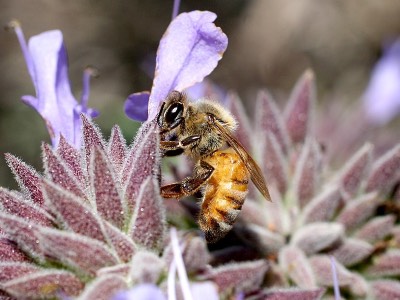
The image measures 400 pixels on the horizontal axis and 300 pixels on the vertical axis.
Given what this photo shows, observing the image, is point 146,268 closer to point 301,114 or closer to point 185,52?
point 185,52

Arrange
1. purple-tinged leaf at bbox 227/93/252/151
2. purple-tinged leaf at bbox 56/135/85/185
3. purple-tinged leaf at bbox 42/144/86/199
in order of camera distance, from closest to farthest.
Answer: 1. purple-tinged leaf at bbox 42/144/86/199
2. purple-tinged leaf at bbox 56/135/85/185
3. purple-tinged leaf at bbox 227/93/252/151

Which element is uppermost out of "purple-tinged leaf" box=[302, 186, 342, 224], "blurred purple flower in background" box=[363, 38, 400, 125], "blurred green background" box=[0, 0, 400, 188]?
"blurred green background" box=[0, 0, 400, 188]

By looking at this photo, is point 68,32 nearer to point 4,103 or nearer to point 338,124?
point 4,103

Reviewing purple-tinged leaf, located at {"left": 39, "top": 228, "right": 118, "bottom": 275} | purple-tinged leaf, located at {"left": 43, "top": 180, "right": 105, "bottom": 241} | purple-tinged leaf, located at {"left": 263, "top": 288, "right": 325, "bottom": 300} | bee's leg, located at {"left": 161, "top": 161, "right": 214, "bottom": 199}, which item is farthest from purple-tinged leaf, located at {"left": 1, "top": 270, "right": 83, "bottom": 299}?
purple-tinged leaf, located at {"left": 263, "top": 288, "right": 325, "bottom": 300}

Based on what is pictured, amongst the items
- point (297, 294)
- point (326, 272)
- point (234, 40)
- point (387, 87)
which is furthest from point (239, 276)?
point (234, 40)

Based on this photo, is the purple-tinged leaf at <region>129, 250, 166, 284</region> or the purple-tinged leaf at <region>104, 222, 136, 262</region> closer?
the purple-tinged leaf at <region>129, 250, 166, 284</region>

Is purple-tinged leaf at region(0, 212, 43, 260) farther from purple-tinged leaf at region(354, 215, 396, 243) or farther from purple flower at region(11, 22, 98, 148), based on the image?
purple-tinged leaf at region(354, 215, 396, 243)

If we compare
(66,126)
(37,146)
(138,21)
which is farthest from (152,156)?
(138,21)

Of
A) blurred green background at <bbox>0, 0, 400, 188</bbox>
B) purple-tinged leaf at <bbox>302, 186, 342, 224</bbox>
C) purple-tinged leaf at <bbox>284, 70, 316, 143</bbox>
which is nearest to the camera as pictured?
purple-tinged leaf at <bbox>302, 186, 342, 224</bbox>

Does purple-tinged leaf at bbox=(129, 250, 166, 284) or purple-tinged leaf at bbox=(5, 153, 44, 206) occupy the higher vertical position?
purple-tinged leaf at bbox=(5, 153, 44, 206)
